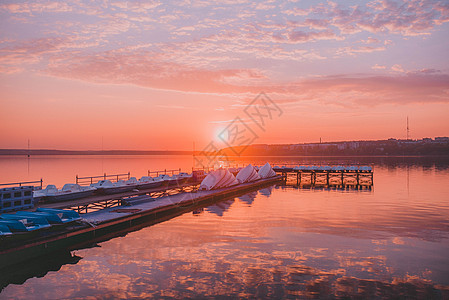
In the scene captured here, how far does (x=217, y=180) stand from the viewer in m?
43.0

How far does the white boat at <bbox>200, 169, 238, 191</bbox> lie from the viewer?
4188cm

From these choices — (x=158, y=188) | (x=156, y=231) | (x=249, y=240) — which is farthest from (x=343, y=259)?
(x=158, y=188)

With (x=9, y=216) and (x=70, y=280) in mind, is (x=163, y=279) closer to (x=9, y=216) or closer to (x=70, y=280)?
(x=70, y=280)

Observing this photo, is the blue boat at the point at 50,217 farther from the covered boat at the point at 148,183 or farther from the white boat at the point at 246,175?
the white boat at the point at 246,175

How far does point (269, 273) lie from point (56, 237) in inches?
434

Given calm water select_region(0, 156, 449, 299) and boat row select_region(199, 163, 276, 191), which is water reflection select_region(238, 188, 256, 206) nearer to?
boat row select_region(199, 163, 276, 191)

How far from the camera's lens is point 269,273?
51.4ft

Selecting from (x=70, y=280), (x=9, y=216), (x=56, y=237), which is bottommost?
(x=70, y=280)

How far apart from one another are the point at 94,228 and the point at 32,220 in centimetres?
368

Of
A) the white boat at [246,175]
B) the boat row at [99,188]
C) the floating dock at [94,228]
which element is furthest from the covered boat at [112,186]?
the white boat at [246,175]

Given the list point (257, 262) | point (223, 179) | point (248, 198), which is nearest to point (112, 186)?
point (223, 179)

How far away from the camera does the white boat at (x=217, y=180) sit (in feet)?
137

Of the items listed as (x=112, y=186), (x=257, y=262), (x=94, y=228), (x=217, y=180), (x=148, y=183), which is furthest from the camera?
(x=217, y=180)

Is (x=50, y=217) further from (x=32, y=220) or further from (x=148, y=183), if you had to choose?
(x=148, y=183)
